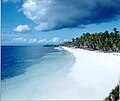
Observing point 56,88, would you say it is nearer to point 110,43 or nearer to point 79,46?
point 110,43

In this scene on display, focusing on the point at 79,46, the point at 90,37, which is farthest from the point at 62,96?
the point at 79,46

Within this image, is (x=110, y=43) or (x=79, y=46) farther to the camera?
(x=79, y=46)

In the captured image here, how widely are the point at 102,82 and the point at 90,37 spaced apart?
76.8 feet

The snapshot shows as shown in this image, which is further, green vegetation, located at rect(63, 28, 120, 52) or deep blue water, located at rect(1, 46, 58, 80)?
green vegetation, located at rect(63, 28, 120, 52)

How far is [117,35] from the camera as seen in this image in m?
26.0

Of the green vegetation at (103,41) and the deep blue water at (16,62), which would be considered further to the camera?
the green vegetation at (103,41)

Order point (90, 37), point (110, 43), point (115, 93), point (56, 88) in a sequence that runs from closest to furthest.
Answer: point (115, 93) → point (56, 88) → point (110, 43) → point (90, 37)

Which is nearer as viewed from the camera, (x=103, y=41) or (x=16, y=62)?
(x=16, y=62)

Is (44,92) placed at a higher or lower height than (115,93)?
lower

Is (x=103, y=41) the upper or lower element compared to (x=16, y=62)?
upper

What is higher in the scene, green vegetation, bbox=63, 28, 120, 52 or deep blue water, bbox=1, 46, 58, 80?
green vegetation, bbox=63, 28, 120, 52

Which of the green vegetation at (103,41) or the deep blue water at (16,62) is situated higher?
the green vegetation at (103,41)

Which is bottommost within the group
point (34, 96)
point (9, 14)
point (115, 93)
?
point (34, 96)

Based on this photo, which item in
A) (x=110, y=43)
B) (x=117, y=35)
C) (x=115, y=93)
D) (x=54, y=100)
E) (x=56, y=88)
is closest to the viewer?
(x=115, y=93)
